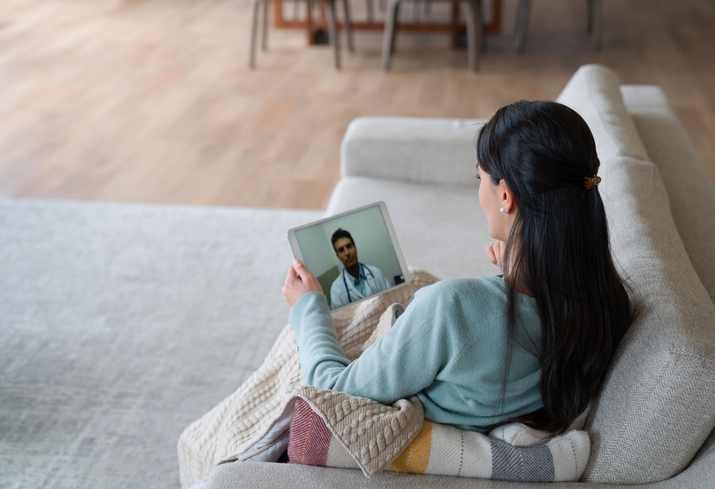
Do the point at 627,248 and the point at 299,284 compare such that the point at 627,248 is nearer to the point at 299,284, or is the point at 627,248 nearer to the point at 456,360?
the point at 456,360

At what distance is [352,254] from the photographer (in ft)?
3.79

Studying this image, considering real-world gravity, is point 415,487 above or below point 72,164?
above

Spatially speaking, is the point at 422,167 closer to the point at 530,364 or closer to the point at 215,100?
the point at 530,364

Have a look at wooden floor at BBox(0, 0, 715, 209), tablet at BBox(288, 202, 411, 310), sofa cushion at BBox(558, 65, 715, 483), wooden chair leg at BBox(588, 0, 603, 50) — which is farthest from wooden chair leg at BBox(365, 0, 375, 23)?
sofa cushion at BBox(558, 65, 715, 483)

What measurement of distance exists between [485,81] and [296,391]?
3.35 metres

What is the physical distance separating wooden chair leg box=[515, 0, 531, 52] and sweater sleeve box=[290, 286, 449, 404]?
3848mm

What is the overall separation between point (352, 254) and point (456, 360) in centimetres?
40

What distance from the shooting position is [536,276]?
791 mm

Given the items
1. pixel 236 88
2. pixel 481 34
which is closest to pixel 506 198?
pixel 236 88

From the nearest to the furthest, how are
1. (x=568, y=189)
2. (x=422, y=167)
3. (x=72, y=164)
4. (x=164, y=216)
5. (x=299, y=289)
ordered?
1. (x=568, y=189)
2. (x=299, y=289)
3. (x=422, y=167)
4. (x=164, y=216)
5. (x=72, y=164)

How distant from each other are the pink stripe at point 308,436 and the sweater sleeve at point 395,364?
0.21ft

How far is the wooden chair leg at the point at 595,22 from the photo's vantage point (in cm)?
423

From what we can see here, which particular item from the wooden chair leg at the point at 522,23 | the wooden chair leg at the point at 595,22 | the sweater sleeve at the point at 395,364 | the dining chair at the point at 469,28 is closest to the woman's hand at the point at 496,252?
the sweater sleeve at the point at 395,364

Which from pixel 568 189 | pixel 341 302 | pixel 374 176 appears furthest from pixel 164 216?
pixel 568 189
